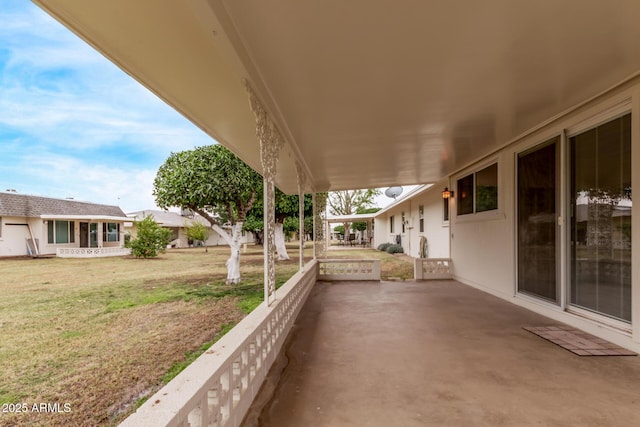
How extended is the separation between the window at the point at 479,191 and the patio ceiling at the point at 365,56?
1998mm

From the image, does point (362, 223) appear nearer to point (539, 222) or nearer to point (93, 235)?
point (93, 235)

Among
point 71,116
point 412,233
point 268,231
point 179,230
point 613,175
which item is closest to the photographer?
point 268,231

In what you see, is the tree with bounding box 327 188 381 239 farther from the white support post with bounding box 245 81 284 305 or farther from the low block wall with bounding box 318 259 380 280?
the white support post with bounding box 245 81 284 305

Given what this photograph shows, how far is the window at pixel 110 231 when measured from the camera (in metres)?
23.0

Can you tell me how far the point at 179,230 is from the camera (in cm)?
3209

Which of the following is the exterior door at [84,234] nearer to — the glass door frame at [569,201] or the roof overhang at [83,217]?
the roof overhang at [83,217]

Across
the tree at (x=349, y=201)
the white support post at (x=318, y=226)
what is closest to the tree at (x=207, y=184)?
the white support post at (x=318, y=226)

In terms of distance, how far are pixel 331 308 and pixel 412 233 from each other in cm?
1025

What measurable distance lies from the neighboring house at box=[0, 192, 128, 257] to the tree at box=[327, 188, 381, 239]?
19.2 meters

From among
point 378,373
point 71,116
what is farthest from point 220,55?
point 71,116

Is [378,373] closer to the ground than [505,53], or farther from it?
closer to the ground

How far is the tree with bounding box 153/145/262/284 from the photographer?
9719mm

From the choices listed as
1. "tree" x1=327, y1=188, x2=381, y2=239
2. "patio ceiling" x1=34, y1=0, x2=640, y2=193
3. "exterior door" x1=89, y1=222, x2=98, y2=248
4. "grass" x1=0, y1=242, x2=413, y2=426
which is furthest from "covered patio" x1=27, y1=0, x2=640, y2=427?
"tree" x1=327, y1=188, x2=381, y2=239

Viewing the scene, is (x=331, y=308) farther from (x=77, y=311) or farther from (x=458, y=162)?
(x=77, y=311)
